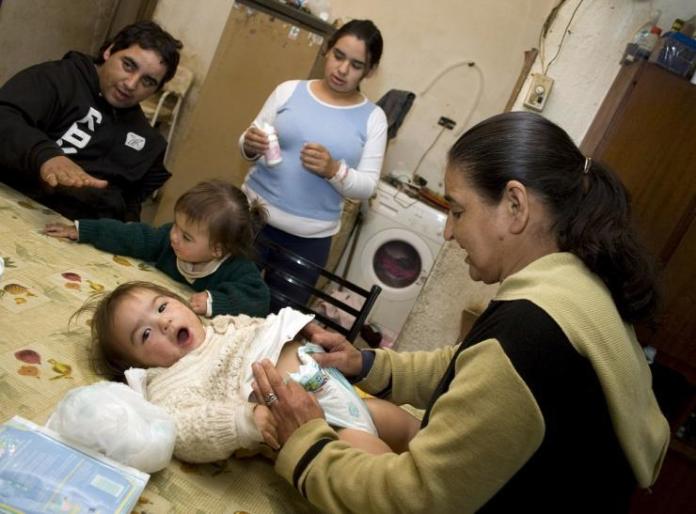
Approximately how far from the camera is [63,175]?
1.42 metres

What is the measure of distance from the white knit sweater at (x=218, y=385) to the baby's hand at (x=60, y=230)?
582 mm

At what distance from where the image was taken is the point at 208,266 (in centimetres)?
166

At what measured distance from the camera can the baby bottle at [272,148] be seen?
192cm

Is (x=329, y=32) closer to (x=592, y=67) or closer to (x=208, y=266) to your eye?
(x=592, y=67)

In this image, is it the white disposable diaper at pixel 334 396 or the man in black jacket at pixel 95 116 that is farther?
the man in black jacket at pixel 95 116

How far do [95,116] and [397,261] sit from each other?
2196mm

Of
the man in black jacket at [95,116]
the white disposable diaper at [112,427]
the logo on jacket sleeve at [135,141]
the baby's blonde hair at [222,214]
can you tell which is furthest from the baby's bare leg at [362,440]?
the logo on jacket sleeve at [135,141]

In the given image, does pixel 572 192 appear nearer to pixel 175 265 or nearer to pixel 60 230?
pixel 175 265

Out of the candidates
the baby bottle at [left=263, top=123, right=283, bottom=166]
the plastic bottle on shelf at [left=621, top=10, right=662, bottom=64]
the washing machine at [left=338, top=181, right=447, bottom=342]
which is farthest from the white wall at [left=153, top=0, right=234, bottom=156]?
the plastic bottle on shelf at [left=621, top=10, right=662, bottom=64]

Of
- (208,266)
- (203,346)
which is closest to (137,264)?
(208,266)

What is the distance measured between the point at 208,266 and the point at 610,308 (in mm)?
1205

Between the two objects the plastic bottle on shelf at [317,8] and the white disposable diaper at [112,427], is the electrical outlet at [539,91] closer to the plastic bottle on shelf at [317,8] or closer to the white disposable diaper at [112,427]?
the plastic bottle on shelf at [317,8]

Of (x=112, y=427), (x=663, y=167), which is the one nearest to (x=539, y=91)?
(x=663, y=167)

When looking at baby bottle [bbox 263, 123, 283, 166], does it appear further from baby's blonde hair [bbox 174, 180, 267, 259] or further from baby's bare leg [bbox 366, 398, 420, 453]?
baby's bare leg [bbox 366, 398, 420, 453]
